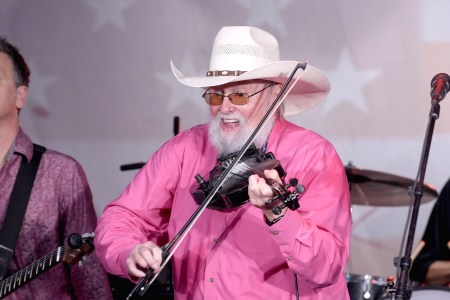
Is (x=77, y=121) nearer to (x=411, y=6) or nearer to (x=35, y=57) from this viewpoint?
(x=35, y=57)

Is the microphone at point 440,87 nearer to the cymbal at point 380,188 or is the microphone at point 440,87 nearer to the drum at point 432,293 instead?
the drum at point 432,293

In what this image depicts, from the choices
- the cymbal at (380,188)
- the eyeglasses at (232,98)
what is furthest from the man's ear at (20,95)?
the cymbal at (380,188)

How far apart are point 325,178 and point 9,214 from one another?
1.64 meters

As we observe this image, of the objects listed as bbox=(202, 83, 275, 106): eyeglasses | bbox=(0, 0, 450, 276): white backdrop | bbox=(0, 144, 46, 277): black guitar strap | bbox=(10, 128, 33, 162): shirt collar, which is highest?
bbox=(0, 0, 450, 276): white backdrop

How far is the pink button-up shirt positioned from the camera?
306 cm

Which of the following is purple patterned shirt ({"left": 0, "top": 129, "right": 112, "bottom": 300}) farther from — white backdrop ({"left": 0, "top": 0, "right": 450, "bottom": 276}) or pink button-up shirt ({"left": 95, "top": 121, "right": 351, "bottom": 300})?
white backdrop ({"left": 0, "top": 0, "right": 450, "bottom": 276})

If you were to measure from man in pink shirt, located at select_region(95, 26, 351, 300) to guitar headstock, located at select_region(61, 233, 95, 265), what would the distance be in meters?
0.20

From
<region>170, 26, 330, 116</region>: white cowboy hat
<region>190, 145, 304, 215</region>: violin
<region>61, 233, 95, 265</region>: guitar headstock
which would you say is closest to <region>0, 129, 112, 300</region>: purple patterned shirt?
<region>61, 233, 95, 265</region>: guitar headstock

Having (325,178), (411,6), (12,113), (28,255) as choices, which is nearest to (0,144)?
(12,113)

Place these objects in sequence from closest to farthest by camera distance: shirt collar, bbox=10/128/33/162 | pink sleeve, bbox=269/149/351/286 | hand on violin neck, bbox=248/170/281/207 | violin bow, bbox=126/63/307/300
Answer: hand on violin neck, bbox=248/170/281/207
violin bow, bbox=126/63/307/300
pink sleeve, bbox=269/149/351/286
shirt collar, bbox=10/128/33/162

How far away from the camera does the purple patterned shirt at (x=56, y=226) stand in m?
4.02

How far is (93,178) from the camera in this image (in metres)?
6.51

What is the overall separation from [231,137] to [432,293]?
5.04ft

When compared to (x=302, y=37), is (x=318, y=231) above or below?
below
